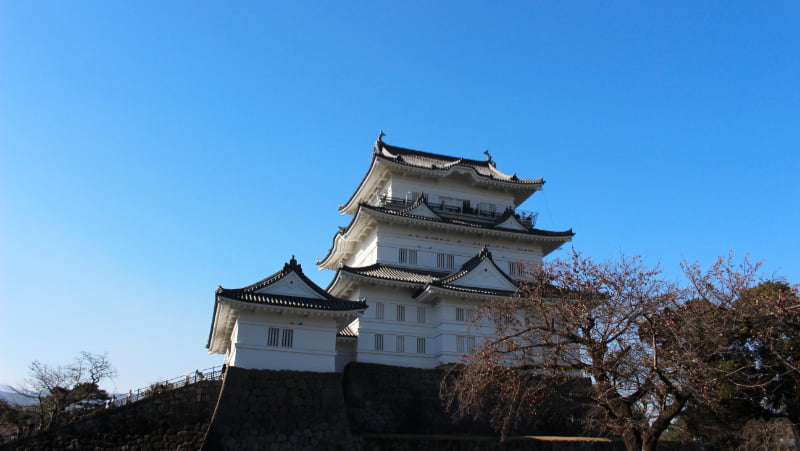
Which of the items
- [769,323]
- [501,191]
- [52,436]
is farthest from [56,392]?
[769,323]

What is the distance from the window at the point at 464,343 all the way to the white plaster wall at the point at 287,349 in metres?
6.52

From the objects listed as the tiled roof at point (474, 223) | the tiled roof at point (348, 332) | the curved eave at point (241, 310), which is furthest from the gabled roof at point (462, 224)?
the curved eave at point (241, 310)

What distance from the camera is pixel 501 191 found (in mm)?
34562

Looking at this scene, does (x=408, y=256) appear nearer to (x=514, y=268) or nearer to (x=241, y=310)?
(x=514, y=268)

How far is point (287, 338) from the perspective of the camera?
22.3 m

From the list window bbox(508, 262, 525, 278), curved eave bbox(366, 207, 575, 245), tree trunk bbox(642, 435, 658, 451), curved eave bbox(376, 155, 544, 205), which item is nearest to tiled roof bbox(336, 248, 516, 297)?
curved eave bbox(366, 207, 575, 245)

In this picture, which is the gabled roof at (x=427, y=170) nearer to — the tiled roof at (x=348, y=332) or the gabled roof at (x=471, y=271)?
the gabled roof at (x=471, y=271)

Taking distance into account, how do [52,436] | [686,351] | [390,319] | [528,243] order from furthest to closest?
[528,243] < [390,319] < [52,436] < [686,351]

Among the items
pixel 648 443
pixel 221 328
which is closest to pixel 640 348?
pixel 648 443

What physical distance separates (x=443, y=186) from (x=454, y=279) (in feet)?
26.4

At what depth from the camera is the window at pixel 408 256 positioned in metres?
30.0

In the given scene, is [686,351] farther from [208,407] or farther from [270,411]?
[208,407]

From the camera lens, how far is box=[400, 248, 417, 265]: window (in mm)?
30047

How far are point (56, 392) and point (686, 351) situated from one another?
2819 centimetres
